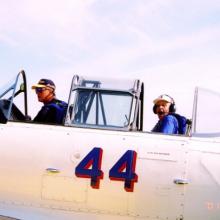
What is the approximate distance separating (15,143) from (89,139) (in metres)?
1.02

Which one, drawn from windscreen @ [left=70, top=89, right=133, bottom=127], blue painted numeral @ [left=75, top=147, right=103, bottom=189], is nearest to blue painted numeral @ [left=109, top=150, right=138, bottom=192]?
blue painted numeral @ [left=75, top=147, right=103, bottom=189]

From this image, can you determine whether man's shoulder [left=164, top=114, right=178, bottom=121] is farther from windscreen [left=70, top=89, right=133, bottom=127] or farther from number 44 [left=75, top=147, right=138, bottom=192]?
number 44 [left=75, top=147, right=138, bottom=192]

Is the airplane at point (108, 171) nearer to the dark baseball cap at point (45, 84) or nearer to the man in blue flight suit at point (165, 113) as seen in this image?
the man in blue flight suit at point (165, 113)

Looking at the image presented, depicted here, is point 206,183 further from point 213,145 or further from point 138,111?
point 138,111

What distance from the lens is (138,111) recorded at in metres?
5.93

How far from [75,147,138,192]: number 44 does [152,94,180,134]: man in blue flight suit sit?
0.82m

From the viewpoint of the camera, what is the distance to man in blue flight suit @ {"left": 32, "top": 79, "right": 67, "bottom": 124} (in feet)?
19.0

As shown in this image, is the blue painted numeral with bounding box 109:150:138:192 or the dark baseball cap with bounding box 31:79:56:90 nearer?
the blue painted numeral with bounding box 109:150:138:192

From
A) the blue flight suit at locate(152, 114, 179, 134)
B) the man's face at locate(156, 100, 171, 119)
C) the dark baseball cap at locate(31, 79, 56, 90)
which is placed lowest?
the blue flight suit at locate(152, 114, 179, 134)

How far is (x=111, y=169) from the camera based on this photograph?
5047 mm

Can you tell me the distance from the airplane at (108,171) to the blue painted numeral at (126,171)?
1 cm

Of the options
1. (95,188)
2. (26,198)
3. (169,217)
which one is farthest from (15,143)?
(169,217)

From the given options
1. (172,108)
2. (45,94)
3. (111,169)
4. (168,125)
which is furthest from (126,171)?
(45,94)

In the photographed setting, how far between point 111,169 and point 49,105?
1499mm
